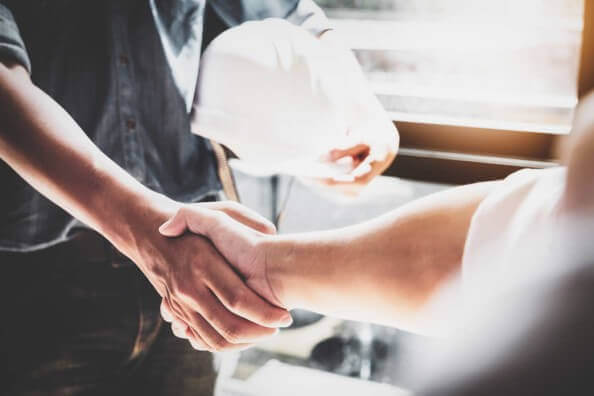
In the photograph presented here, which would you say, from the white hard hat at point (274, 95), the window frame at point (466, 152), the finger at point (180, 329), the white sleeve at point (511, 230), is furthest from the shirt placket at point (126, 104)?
the white sleeve at point (511, 230)

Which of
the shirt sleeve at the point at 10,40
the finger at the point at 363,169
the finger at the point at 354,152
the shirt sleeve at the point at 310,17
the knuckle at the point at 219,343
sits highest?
the shirt sleeve at the point at 10,40

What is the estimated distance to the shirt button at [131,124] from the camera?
28.2 inches

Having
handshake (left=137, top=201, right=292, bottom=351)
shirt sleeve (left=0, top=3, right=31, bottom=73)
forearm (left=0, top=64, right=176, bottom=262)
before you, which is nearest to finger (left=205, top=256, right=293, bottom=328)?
handshake (left=137, top=201, right=292, bottom=351)

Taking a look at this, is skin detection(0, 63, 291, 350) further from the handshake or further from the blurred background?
the blurred background

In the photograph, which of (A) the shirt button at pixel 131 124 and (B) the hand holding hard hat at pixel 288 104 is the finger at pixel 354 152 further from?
(A) the shirt button at pixel 131 124

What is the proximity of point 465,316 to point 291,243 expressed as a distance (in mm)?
253

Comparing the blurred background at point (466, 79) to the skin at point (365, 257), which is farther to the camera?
the blurred background at point (466, 79)

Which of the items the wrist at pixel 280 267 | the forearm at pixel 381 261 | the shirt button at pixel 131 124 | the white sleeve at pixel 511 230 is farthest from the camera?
the shirt button at pixel 131 124

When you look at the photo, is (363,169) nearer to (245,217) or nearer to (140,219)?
(245,217)

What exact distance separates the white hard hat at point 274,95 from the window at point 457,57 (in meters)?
0.08

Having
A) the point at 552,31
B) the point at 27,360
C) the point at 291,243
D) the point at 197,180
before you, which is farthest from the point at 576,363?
the point at 27,360

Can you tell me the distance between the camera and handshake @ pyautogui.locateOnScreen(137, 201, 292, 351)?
633 mm

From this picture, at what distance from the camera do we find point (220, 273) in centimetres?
64

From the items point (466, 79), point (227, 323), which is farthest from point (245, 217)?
point (466, 79)
